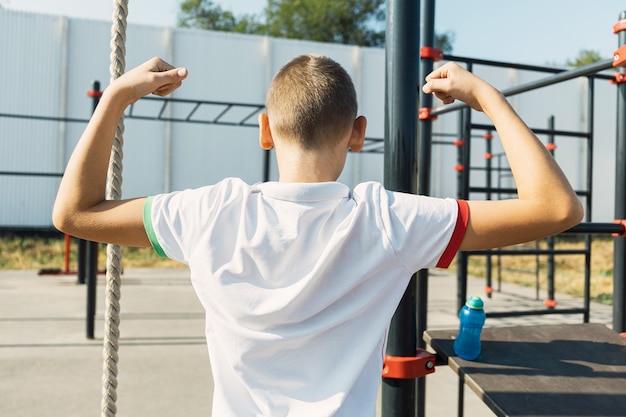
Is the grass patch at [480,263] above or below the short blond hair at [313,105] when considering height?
below

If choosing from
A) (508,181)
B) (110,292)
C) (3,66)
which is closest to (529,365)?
(110,292)

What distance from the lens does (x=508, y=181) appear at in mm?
11656

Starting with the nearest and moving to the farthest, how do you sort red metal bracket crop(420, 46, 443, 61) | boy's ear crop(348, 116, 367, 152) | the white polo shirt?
the white polo shirt, boy's ear crop(348, 116, 367, 152), red metal bracket crop(420, 46, 443, 61)

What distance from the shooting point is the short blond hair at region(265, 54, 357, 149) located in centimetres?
79

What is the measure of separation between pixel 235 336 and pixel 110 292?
368mm

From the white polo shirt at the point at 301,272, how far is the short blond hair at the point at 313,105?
0.09 meters

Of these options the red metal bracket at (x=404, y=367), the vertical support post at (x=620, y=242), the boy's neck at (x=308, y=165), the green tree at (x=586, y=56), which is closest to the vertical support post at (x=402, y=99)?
the red metal bracket at (x=404, y=367)

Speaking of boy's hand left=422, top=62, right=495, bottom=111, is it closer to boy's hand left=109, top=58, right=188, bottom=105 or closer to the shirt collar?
the shirt collar

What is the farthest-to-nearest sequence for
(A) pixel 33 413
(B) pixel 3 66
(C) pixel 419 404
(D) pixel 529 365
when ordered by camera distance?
(B) pixel 3 66 < (A) pixel 33 413 < (C) pixel 419 404 < (D) pixel 529 365

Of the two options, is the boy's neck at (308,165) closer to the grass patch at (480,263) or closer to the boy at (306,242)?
the boy at (306,242)

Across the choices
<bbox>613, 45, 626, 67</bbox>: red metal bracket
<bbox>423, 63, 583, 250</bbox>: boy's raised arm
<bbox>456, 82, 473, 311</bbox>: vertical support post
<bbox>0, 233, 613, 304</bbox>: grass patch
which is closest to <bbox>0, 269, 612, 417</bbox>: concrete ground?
<bbox>456, 82, 473, 311</bbox>: vertical support post

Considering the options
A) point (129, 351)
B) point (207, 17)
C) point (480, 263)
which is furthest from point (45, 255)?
point (207, 17)

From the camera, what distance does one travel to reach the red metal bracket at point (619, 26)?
1.84 m

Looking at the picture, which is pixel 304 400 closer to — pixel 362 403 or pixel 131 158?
pixel 362 403
